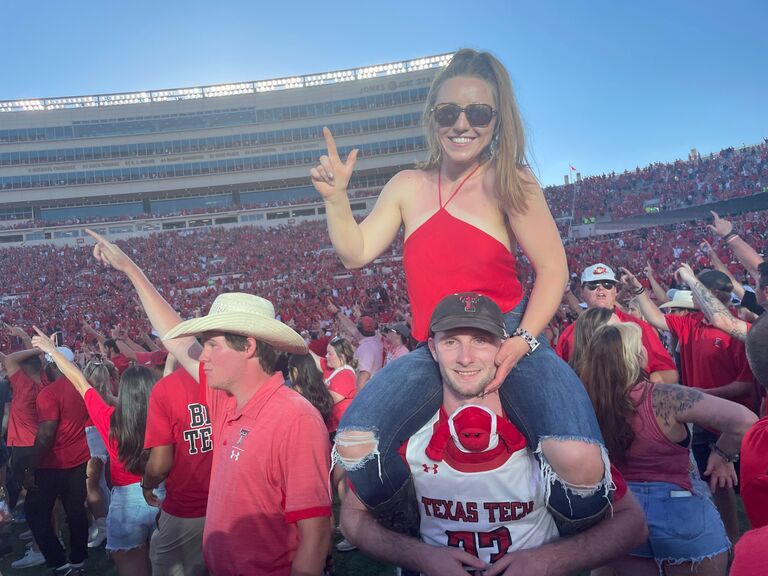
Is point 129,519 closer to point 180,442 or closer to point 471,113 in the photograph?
point 180,442

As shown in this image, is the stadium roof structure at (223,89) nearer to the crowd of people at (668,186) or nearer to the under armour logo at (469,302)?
the crowd of people at (668,186)

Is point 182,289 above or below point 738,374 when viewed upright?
above

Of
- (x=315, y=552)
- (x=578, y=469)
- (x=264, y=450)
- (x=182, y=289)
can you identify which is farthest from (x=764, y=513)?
(x=182, y=289)

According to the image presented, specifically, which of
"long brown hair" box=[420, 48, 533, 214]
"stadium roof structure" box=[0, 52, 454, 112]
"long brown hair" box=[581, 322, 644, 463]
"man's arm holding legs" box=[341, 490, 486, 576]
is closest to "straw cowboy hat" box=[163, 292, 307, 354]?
"man's arm holding legs" box=[341, 490, 486, 576]

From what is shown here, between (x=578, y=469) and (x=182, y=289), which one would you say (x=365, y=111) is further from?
(x=578, y=469)

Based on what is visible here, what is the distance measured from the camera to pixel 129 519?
369 cm

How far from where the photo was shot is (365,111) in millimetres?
48156

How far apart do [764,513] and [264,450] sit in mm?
1748

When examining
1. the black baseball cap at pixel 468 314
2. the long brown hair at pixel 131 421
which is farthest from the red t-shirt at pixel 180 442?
the black baseball cap at pixel 468 314

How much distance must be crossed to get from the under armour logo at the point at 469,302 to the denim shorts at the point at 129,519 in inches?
115

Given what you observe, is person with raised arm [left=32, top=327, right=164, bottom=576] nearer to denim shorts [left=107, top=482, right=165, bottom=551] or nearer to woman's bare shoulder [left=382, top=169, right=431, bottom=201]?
denim shorts [left=107, top=482, right=165, bottom=551]

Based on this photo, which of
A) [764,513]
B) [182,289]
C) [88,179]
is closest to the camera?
[764,513]

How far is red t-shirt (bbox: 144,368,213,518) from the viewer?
3.20 meters

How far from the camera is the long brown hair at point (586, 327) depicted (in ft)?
11.4
